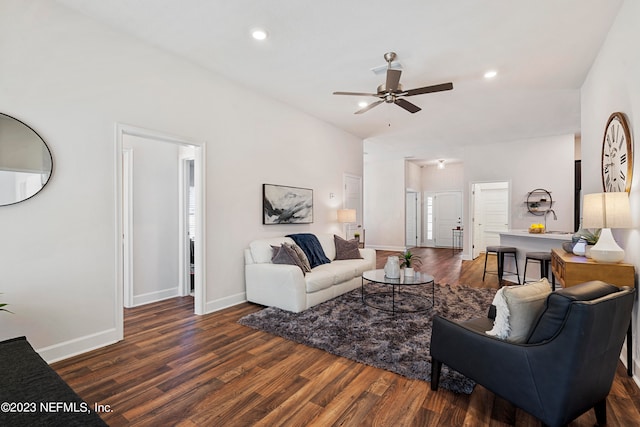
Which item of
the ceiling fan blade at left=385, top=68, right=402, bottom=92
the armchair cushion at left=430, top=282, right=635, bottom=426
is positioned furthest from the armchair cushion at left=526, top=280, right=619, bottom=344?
the ceiling fan blade at left=385, top=68, right=402, bottom=92

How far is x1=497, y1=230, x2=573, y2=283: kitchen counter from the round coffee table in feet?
6.34

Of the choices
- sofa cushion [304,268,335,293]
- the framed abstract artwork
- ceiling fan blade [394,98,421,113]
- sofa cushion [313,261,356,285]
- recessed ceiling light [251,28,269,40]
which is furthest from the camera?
the framed abstract artwork

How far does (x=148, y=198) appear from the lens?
4.30m

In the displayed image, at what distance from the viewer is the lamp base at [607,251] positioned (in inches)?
101

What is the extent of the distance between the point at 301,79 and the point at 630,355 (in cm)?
418

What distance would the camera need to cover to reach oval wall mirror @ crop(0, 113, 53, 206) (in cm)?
239

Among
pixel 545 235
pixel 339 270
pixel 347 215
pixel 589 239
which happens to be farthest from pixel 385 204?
pixel 589 239

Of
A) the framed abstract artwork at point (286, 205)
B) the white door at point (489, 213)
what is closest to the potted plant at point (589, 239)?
the framed abstract artwork at point (286, 205)

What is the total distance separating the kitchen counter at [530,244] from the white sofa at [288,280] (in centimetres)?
298

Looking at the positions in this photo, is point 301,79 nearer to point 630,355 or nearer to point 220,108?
point 220,108

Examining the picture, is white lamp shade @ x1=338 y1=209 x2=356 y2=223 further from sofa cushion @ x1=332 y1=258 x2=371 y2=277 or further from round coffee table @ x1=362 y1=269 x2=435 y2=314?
round coffee table @ x1=362 y1=269 x2=435 y2=314

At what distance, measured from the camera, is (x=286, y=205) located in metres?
4.97

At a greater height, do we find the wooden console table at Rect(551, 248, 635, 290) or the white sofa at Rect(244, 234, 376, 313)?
the wooden console table at Rect(551, 248, 635, 290)

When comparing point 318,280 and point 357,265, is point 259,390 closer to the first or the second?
point 318,280
